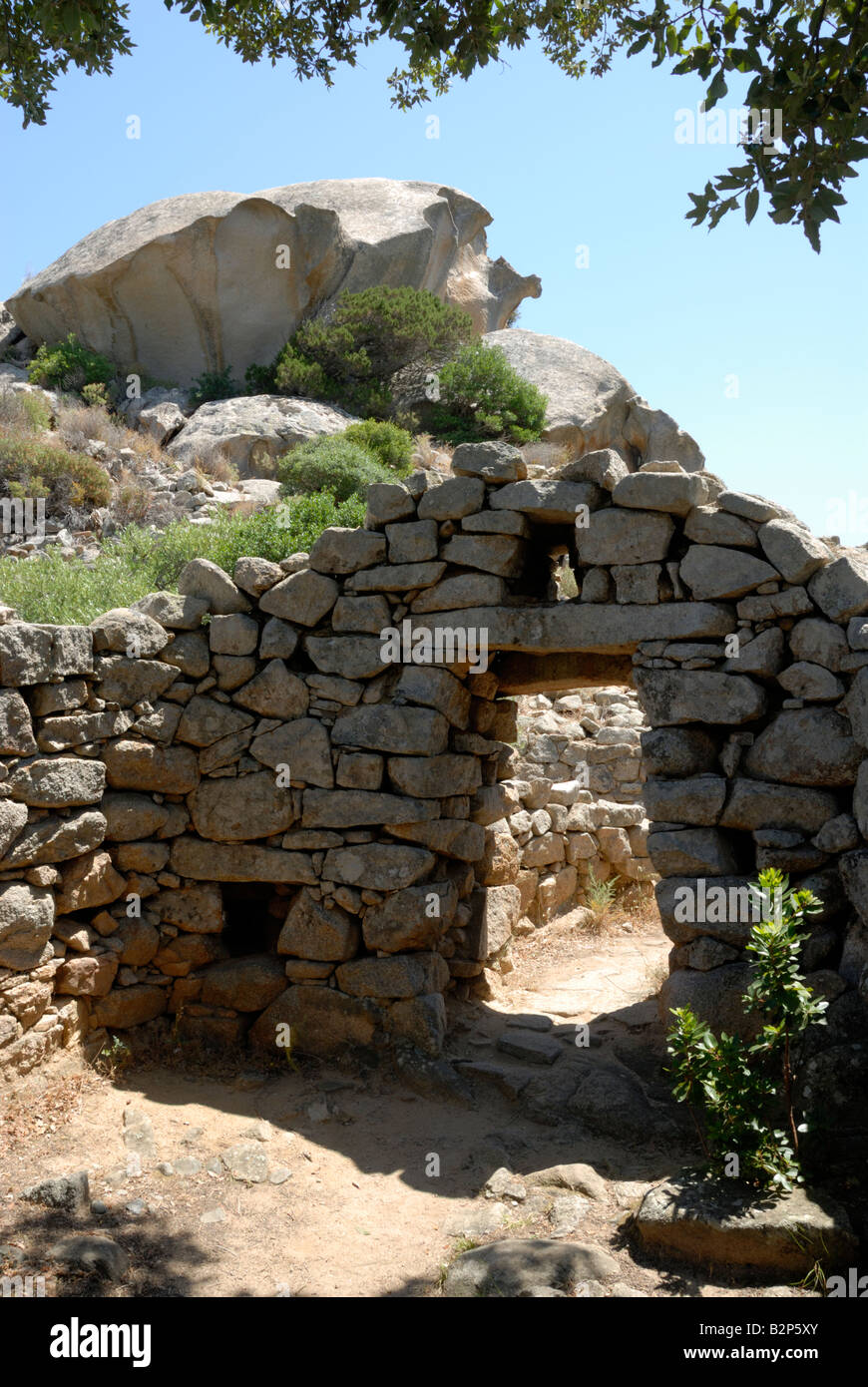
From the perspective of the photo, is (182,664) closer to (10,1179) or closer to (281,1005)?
(281,1005)

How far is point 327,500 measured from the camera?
7738 mm

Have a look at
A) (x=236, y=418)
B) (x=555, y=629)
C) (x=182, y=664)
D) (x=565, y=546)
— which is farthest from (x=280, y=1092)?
(x=236, y=418)

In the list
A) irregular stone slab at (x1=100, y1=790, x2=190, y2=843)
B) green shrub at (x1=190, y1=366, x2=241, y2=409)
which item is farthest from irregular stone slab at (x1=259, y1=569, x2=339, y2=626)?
green shrub at (x1=190, y1=366, x2=241, y2=409)

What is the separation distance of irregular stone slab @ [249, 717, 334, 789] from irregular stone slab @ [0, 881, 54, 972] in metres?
1.51

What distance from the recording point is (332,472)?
11.5 metres

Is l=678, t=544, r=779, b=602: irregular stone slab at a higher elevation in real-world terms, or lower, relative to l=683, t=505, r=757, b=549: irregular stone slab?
lower

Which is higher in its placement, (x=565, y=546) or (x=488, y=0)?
(x=488, y=0)

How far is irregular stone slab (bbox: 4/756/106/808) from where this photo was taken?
537 cm

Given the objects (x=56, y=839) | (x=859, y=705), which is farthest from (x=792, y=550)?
(x=56, y=839)

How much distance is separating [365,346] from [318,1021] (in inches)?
561

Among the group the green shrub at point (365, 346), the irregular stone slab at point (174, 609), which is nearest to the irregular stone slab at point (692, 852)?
the irregular stone slab at point (174, 609)

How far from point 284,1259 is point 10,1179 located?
4.18 feet

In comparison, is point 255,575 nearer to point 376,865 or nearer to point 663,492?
point 376,865

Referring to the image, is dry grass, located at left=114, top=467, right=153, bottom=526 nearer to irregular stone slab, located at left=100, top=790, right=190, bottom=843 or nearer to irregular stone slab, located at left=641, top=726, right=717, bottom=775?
irregular stone slab, located at left=100, top=790, right=190, bottom=843
